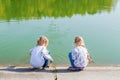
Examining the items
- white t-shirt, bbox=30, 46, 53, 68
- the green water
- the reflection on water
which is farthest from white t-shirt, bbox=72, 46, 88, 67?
the reflection on water

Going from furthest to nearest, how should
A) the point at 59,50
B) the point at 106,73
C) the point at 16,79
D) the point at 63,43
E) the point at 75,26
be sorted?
the point at 75,26 < the point at 63,43 < the point at 59,50 < the point at 106,73 < the point at 16,79

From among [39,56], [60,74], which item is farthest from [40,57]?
[60,74]

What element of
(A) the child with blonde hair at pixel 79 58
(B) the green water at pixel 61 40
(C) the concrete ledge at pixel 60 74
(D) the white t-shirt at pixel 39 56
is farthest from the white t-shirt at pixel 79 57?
(B) the green water at pixel 61 40

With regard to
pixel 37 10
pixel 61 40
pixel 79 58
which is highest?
pixel 37 10

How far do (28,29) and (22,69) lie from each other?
1021 cm

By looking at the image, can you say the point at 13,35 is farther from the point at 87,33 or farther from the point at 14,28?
the point at 87,33

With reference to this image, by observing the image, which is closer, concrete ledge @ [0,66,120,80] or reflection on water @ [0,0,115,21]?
concrete ledge @ [0,66,120,80]

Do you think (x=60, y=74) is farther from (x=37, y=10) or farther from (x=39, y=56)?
(x=37, y=10)

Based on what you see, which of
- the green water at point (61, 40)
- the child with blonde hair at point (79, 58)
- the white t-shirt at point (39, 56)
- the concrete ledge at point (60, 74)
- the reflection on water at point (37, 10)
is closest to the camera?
the concrete ledge at point (60, 74)

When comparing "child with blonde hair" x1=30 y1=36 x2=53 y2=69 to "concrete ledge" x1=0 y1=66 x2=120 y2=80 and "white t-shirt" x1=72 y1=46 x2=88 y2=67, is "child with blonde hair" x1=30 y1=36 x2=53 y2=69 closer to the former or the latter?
"concrete ledge" x1=0 y1=66 x2=120 y2=80

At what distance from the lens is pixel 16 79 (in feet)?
25.4

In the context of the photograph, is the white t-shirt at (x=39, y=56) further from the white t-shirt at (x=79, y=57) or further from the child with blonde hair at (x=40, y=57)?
the white t-shirt at (x=79, y=57)

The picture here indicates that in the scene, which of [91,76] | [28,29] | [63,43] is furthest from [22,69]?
[28,29]

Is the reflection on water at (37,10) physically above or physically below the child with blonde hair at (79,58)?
above
